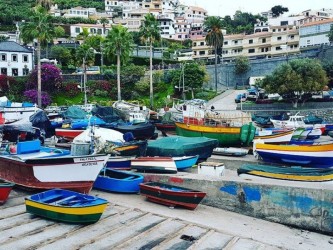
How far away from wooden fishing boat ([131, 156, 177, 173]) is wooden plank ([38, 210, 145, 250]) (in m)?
4.16

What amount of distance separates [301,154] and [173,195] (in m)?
9.99

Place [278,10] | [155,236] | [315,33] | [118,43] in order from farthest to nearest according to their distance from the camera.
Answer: [278,10], [315,33], [118,43], [155,236]

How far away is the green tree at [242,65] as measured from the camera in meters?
62.4

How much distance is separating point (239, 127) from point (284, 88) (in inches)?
677

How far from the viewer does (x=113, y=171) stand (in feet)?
60.7

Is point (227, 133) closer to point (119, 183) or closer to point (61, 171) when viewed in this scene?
point (119, 183)

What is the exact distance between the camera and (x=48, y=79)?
167 ft

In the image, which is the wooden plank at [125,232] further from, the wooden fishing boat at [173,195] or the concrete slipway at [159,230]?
the wooden fishing boat at [173,195]

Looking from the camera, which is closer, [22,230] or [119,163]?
[22,230]

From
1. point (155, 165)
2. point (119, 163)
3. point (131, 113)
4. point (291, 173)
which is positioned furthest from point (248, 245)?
point (131, 113)

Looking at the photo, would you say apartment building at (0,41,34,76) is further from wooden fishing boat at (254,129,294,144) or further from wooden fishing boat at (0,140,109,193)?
wooden fishing boat at (0,140,109,193)

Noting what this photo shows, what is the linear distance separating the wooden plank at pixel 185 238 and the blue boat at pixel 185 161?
23.0 feet

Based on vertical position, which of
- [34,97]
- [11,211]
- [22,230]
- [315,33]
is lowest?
[22,230]

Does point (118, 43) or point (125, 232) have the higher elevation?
point (118, 43)
